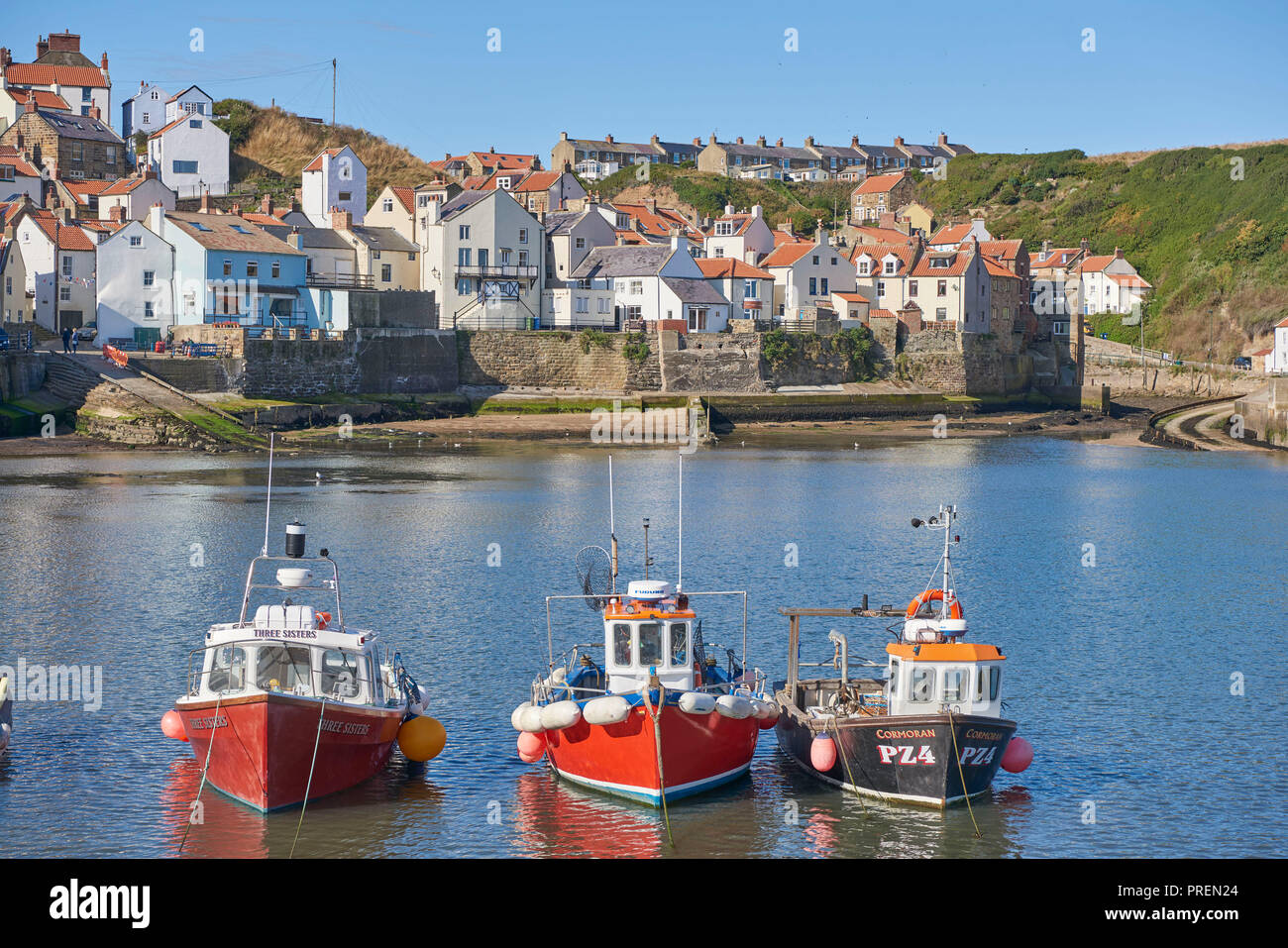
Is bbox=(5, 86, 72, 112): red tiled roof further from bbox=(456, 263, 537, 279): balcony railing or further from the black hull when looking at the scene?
the black hull

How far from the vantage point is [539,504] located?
47.7 meters

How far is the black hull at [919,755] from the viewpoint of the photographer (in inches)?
715

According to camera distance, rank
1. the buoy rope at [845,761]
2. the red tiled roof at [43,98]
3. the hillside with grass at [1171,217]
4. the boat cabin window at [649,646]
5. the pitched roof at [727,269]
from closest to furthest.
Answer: the buoy rope at [845,761] → the boat cabin window at [649,646] → the pitched roof at [727,269] → the red tiled roof at [43,98] → the hillside with grass at [1171,217]

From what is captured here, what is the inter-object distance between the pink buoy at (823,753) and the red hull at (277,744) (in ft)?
18.0

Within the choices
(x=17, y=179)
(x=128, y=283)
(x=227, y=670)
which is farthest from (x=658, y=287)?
(x=227, y=670)

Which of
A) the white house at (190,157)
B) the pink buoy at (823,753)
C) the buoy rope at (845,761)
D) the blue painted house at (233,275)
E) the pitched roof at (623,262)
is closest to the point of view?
the pink buoy at (823,753)

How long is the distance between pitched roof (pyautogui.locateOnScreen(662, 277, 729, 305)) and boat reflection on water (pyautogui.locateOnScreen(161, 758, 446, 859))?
56341mm

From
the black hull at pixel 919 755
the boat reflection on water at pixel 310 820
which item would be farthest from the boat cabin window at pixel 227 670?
the black hull at pixel 919 755

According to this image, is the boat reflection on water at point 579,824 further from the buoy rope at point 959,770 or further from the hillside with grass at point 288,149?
the hillside with grass at point 288,149

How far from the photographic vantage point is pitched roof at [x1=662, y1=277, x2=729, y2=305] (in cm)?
7456

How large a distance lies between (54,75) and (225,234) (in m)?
41.7

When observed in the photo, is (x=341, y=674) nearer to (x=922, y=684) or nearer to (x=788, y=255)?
(x=922, y=684)
